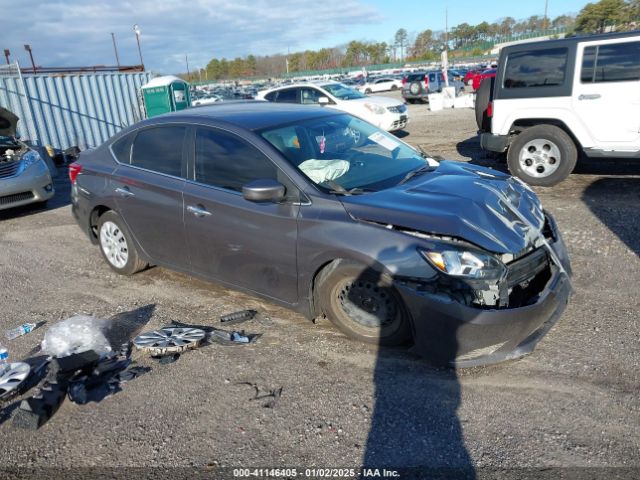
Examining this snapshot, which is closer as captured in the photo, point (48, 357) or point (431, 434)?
point (431, 434)

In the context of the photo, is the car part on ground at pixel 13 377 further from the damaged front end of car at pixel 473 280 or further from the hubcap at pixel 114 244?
the damaged front end of car at pixel 473 280

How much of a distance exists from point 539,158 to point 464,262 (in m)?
5.31

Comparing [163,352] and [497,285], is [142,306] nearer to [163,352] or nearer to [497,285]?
[163,352]

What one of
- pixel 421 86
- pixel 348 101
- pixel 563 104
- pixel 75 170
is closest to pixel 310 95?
pixel 348 101

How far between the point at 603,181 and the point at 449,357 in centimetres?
590

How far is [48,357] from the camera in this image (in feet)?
12.0

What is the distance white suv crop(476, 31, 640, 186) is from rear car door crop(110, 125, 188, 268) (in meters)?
5.39

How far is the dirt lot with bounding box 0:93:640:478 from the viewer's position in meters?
2.54

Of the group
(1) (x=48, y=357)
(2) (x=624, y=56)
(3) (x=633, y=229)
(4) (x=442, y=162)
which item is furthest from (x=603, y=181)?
(1) (x=48, y=357)

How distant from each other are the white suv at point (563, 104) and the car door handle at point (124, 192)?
18.6ft

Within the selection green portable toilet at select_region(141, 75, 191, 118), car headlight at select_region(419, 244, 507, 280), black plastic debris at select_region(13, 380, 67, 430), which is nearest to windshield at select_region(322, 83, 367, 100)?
green portable toilet at select_region(141, 75, 191, 118)

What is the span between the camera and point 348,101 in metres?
14.2

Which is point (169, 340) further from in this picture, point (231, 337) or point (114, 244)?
point (114, 244)

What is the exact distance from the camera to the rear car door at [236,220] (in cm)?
357
